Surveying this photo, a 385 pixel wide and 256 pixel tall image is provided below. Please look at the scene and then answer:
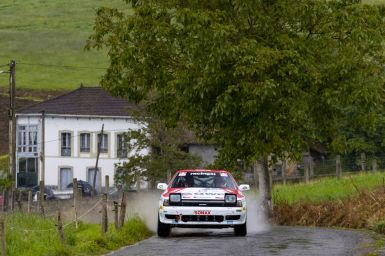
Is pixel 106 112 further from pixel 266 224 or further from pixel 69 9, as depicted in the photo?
pixel 69 9

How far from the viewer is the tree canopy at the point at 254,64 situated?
107 ft

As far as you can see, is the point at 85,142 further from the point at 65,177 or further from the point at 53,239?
the point at 53,239

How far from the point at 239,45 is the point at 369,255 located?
45.3 ft

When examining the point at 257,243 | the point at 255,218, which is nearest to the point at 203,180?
the point at 257,243

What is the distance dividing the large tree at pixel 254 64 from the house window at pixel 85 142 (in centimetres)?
4876

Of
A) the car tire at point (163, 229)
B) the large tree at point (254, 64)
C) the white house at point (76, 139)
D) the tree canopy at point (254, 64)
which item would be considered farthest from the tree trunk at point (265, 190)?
the white house at point (76, 139)

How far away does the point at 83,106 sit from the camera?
3393 inches

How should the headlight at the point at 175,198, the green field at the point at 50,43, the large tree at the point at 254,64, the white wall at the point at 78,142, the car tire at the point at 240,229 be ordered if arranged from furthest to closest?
the green field at the point at 50,43 → the white wall at the point at 78,142 → the large tree at the point at 254,64 → the car tire at the point at 240,229 → the headlight at the point at 175,198

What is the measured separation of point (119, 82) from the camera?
3622 cm

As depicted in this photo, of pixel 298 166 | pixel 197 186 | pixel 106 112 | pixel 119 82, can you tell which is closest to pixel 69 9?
pixel 106 112

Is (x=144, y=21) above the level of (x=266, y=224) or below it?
above

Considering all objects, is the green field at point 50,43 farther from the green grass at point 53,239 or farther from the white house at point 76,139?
the green grass at point 53,239

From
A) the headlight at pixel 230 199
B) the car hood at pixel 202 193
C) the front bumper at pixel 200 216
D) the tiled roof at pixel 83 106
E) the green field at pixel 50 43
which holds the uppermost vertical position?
the green field at pixel 50 43

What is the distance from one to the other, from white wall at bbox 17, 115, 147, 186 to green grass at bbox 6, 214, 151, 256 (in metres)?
57.4
